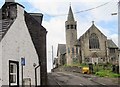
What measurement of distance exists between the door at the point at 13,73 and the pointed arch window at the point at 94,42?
7453 centimetres

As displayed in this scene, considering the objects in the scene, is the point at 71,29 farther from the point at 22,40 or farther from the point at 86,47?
the point at 22,40

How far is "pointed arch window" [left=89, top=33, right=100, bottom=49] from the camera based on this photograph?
89.3 m

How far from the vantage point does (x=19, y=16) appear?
A: 1611 cm

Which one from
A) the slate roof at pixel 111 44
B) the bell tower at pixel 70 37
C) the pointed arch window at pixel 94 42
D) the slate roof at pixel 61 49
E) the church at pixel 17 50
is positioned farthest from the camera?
the slate roof at pixel 61 49

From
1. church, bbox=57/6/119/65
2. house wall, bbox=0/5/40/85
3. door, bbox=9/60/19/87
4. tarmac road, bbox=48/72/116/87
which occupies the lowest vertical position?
tarmac road, bbox=48/72/116/87

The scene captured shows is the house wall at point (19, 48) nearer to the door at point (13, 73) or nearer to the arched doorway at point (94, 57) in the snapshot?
the door at point (13, 73)

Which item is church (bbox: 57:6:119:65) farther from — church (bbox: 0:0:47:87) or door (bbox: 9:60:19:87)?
door (bbox: 9:60:19:87)

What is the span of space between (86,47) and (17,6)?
73.3 metres

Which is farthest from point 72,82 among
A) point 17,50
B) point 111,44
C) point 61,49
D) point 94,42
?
point 61,49

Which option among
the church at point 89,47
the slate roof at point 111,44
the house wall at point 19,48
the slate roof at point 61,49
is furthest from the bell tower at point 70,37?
the house wall at point 19,48

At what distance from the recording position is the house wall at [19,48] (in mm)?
13802

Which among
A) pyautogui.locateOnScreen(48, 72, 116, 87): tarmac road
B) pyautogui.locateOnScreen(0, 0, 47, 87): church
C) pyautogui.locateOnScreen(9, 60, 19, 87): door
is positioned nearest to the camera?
pyautogui.locateOnScreen(0, 0, 47, 87): church

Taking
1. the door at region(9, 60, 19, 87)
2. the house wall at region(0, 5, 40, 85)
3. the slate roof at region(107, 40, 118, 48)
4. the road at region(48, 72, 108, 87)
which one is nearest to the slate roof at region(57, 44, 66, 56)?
the slate roof at region(107, 40, 118, 48)

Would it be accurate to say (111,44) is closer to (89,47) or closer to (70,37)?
(89,47)
